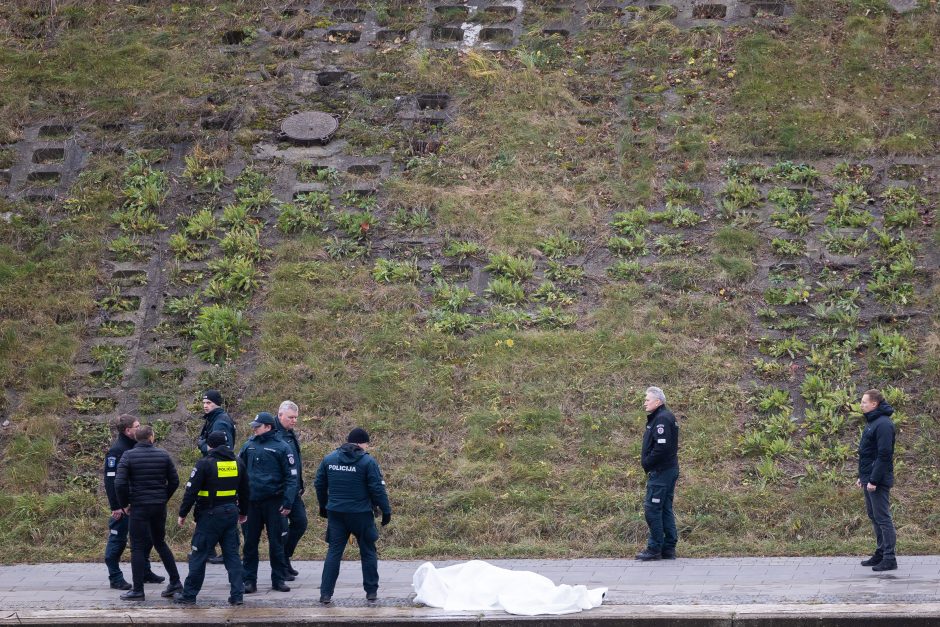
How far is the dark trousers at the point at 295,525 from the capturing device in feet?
35.2

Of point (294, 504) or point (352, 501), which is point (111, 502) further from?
point (352, 501)

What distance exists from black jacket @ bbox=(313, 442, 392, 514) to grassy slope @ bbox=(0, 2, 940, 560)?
7.42 feet

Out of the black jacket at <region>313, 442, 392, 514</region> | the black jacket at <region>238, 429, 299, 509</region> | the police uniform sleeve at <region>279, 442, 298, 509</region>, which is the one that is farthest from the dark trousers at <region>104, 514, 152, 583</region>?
the black jacket at <region>313, 442, 392, 514</region>

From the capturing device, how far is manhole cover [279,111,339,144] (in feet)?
56.6

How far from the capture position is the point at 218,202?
16.3 meters

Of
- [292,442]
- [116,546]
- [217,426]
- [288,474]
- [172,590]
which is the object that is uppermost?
[217,426]

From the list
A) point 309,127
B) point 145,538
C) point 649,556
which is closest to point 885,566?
point 649,556

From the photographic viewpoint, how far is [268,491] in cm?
1017

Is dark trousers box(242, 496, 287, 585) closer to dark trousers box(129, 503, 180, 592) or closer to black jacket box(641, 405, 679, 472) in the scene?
dark trousers box(129, 503, 180, 592)

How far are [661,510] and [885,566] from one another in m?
2.19

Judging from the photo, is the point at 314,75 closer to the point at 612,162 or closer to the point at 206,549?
the point at 612,162

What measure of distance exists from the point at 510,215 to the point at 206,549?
765 cm

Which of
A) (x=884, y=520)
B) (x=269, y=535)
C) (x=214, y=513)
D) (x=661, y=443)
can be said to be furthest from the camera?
(x=661, y=443)

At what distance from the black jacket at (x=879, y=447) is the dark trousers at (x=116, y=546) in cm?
722
